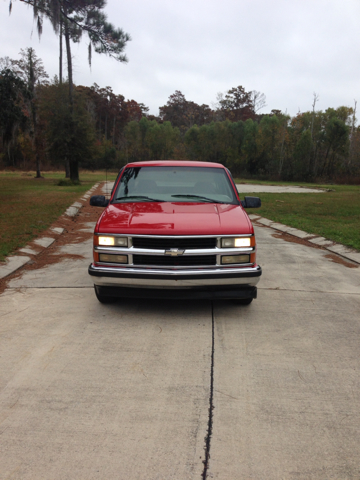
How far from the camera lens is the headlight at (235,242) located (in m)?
4.35

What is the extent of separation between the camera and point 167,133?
67188mm

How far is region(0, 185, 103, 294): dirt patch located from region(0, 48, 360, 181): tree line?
220 centimetres

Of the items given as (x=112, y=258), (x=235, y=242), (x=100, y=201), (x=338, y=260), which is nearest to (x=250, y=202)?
(x=235, y=242)

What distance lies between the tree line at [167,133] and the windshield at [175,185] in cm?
71

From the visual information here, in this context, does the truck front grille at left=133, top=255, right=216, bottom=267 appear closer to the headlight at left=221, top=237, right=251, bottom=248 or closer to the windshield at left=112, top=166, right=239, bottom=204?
the headlight at left=221, top=237, right=251, bottom=248

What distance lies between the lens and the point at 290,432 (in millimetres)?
2559

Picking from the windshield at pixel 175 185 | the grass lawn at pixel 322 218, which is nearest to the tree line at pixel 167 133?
the windshield at pixel 175 185

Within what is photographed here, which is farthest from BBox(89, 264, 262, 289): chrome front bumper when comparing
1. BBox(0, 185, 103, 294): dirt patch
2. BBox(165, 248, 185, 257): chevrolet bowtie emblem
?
BBox(0, 185, 103, 294): dirt patch

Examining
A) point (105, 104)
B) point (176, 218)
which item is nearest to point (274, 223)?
point (176, 218)

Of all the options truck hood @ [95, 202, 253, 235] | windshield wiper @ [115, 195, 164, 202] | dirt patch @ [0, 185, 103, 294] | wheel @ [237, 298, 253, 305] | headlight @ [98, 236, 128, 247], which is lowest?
dirt patch @ [0, 185, 103, 294]

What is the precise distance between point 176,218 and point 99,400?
2.15 metres

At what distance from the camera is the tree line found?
2823 centimetres

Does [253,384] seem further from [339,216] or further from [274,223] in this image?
[339,216]

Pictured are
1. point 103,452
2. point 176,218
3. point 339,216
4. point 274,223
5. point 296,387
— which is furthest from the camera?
point 339,216
